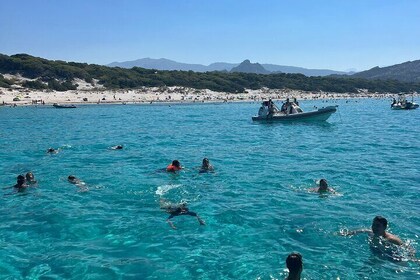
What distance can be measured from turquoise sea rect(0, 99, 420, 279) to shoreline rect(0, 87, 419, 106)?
122 feet

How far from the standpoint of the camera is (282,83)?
97.7 metres

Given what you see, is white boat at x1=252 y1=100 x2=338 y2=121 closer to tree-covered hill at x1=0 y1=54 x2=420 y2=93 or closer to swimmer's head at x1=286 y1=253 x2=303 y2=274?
swimmer's head at x1=286 y1=253 x2=303 y2=274

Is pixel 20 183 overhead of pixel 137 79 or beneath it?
beneath

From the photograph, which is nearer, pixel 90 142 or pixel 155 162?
pixel 155 162

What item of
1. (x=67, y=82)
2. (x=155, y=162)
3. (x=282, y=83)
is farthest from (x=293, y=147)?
(x=282, y=83)

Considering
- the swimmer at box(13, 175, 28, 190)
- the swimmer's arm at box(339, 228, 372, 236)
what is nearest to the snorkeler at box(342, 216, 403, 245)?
the swimmer's arm at box(339, 228, 372, 236)

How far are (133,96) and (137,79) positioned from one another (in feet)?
42.2

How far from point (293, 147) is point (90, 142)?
11.7 meters

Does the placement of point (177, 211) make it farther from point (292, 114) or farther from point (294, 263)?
point (292, 114)

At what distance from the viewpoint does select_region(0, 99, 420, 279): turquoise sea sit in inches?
321

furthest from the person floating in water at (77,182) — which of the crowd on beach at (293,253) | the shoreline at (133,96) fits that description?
the shoreline at (133,96)

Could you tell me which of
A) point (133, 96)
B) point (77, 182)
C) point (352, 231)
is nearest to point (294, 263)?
point (352, 231)

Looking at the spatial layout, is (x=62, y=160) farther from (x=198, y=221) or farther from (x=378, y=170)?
(x=378, y=170)

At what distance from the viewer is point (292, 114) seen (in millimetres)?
33000
